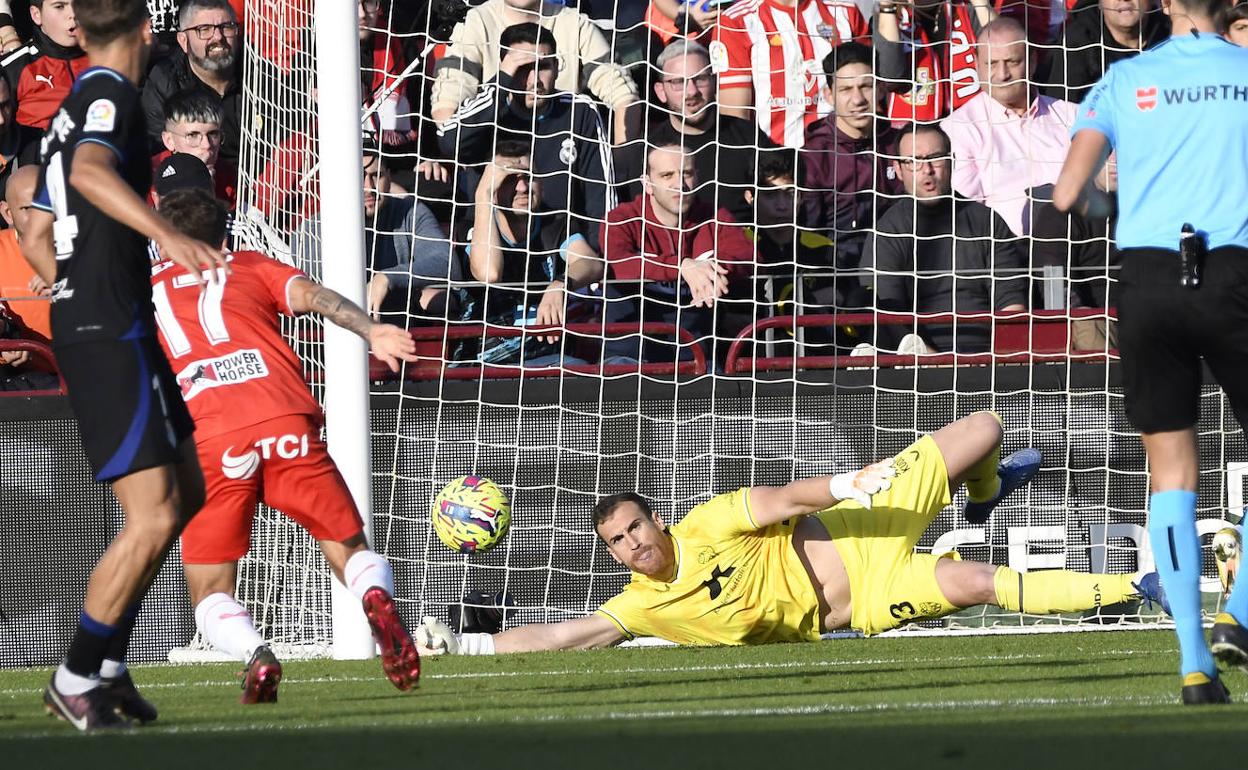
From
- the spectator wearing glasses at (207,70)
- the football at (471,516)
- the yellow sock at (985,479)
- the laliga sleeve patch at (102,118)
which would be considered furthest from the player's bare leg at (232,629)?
the spectator wearing glasses at (207,70)

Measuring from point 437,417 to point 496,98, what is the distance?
214 cm

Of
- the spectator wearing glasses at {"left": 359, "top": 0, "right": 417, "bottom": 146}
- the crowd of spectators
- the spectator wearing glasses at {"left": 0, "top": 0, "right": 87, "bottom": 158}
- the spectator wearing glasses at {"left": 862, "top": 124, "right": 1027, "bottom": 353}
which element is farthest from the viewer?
the spectator wearing glasses at {"left": 0, "top": 0, "right": 87, "bottom": 158}

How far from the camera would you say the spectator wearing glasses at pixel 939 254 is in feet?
33.4

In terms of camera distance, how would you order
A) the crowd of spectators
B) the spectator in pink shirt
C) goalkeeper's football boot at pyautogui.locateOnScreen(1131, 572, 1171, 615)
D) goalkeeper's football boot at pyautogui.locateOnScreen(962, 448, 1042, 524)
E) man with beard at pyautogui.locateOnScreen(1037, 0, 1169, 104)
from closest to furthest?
goalkeeper's football boot at pyautogui.locateOnScreen(1131, 572, 1171, 615)
goalkeeper's football boot at pyautogui.locateOnScreen(962, 448, 1042, 524)
the crowd of spectators
the spectator in pink shirt
man with beard at pyautogui.locateOnScreen(1037, 0, 1169, 104)

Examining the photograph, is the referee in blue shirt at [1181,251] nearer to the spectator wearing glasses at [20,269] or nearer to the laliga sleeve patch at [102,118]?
the laliga sleeve patch at [102,118]

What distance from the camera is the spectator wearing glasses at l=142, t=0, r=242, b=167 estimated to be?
11750mm

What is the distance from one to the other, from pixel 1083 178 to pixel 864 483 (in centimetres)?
235

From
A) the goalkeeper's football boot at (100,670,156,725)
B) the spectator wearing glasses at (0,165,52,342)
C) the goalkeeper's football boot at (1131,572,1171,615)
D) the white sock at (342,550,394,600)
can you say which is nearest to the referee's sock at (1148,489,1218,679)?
the white sock at (342,550,394,600)

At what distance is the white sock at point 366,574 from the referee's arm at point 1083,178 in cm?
243

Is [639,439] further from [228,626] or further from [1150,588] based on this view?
[228,626]

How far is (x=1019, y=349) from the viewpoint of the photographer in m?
9.86

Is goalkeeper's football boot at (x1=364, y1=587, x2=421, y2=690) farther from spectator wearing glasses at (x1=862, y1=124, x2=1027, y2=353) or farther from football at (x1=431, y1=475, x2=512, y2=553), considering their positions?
spectator wearing glasses at (x1=862, y1=124, x2=1027, y2=353)

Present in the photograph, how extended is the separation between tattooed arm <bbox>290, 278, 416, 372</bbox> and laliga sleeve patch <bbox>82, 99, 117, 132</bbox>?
0.89m

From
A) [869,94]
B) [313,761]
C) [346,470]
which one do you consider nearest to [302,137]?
[346,470]
